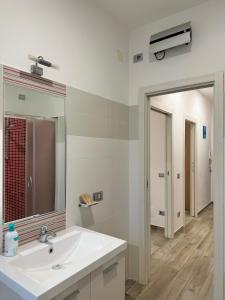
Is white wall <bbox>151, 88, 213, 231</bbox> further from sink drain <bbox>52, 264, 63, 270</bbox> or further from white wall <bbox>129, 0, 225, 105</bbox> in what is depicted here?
sink drain <bbox>52, 264, 63, 270</bbox>

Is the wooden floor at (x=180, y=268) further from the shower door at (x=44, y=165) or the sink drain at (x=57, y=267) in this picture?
the shower door at (x=44, y=165)

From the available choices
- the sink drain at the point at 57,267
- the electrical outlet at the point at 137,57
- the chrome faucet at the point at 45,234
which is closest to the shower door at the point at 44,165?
the chrome faucet at the point at 45,234

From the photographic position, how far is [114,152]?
224 cm

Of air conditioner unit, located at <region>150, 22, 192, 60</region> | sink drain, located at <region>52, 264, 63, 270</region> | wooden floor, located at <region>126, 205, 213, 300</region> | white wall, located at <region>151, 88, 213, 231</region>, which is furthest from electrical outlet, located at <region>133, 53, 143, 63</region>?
wooden floor, located at <region>126, 205, 213, 300</region>

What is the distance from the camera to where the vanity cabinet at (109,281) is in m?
1.27

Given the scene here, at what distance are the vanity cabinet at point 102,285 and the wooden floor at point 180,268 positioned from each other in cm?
90

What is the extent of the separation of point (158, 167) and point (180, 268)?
1604mm

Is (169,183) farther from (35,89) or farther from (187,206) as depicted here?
(35,89)

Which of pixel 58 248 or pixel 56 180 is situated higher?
pixel 56 180

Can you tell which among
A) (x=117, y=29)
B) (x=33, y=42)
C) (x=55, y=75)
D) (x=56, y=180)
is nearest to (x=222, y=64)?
(x=117, y=29)

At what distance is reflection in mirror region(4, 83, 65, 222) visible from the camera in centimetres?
139

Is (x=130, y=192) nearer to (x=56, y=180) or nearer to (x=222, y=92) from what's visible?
(x=56, y=180)

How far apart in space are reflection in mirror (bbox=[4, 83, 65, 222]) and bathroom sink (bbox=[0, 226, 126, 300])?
241 mm

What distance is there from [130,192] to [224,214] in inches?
37.3
